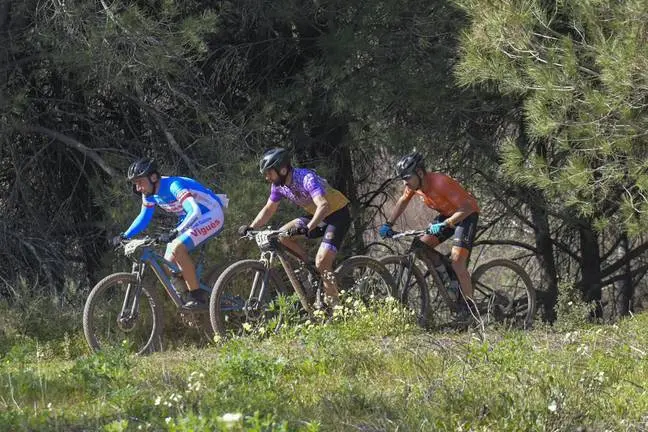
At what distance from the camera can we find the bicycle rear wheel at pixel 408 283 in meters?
10.6

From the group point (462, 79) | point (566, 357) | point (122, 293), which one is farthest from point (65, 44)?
point (566, 357)

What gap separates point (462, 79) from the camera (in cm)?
1077

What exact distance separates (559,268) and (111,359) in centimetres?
1030

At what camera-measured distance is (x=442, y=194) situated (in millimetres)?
10305

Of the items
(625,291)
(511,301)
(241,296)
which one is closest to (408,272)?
(511,301)

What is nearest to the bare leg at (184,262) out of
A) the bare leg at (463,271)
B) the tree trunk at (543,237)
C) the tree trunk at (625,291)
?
the bare leg at (463,271)

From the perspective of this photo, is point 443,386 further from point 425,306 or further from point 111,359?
point 425,306

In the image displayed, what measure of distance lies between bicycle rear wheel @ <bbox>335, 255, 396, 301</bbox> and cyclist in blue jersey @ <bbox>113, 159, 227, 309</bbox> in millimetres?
1336

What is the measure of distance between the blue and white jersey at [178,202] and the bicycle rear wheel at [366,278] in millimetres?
1426

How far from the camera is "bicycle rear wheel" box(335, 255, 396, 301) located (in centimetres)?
1034

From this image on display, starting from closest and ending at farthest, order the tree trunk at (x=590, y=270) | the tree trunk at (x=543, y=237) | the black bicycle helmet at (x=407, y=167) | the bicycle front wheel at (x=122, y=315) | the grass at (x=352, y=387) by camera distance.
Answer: the grass at (x=352, y=387) < the bicycle front wheel at (x=122, y=315) < the black bicycle helmet at (x=407, y=167) < the tree trunk at (x=543, y=237) < the tree trunk at (x=590, y=270)

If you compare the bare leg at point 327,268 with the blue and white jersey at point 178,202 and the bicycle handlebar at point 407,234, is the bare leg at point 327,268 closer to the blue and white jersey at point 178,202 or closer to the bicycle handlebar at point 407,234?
the bicycle handlebar at point 407,234

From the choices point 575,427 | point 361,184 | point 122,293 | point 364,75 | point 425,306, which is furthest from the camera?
point 361,184

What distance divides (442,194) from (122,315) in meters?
3.12
